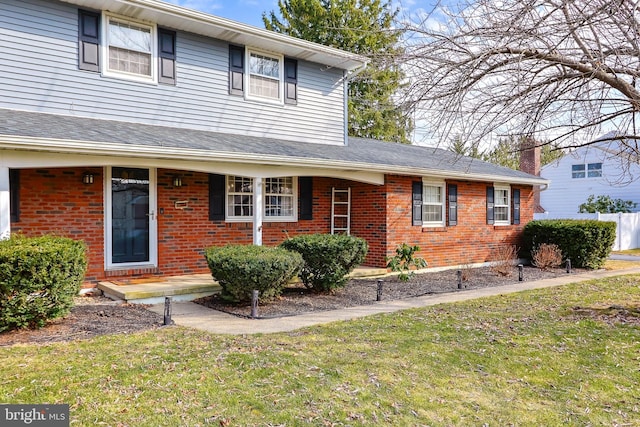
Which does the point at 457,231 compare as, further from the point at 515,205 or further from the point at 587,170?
the point at 587,170

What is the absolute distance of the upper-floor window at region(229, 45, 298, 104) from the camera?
10492 mm

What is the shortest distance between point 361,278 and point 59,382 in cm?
720

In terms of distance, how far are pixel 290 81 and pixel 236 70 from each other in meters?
1.45

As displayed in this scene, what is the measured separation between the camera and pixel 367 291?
29.3 ft

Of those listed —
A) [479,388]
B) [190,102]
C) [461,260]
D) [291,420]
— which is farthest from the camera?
[461,260]

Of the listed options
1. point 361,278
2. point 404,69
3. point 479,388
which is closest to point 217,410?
point 479,388

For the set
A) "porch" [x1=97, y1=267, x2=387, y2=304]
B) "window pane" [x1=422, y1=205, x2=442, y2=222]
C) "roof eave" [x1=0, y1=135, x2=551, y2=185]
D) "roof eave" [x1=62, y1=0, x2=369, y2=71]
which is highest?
"roof eave" [x1=62, y1=0, x2=369, y2=71]

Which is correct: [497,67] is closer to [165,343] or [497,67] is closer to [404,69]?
[404,69]

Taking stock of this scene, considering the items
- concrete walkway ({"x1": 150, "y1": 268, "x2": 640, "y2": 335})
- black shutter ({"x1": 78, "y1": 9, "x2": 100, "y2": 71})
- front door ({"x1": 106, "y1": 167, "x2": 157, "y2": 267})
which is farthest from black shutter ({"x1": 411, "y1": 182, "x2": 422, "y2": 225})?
black shutter ({"x1": 78, "y1": 9, "x2": 100, "y2": 71})

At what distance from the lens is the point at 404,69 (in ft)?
21.5

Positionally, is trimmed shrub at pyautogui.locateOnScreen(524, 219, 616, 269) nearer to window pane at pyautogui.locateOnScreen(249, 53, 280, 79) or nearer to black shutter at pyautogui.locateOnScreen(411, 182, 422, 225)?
black shutter at pyautogui.locateOnScreen(411, 182, 422, 225)

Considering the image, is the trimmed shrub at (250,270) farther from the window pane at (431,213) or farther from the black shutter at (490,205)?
the black shutter at (490,205)

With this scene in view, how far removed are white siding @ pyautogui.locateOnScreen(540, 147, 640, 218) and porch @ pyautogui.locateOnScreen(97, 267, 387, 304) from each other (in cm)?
1955

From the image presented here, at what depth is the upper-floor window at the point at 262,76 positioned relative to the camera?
10492mm
